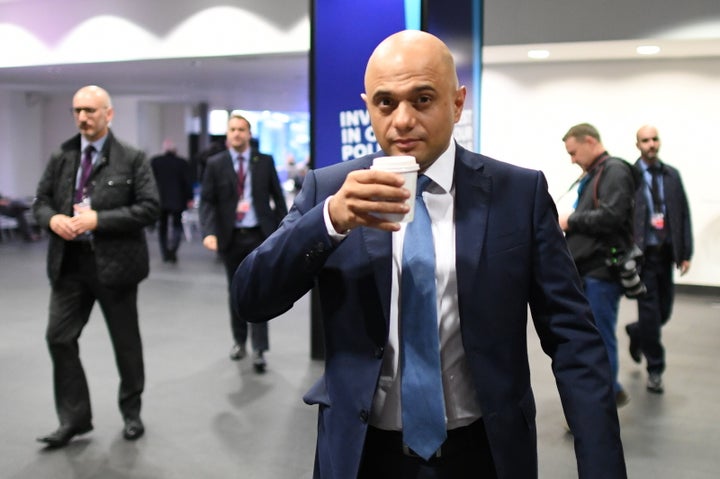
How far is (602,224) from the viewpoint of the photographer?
4.32 metres

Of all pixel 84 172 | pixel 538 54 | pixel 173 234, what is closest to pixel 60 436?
pixel 84 172

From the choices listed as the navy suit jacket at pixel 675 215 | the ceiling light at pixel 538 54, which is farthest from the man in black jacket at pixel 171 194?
the navy suit jacket at pixel 675 215

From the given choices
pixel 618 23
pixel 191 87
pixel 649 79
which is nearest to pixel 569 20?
pixel 618 23

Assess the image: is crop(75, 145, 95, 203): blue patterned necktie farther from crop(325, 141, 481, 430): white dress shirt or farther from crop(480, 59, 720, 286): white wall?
crop(480, 59, 720, 286): white wall

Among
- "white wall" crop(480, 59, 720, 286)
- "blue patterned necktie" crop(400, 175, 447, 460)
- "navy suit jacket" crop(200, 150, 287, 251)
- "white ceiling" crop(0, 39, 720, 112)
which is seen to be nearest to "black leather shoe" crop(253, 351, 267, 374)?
"navy suit jacket" crop(200, 150, 287, 251)

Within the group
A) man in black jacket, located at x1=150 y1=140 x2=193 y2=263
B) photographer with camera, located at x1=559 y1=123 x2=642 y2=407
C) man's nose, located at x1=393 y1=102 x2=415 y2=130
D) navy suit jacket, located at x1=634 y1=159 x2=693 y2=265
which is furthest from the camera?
man in black jacket, located at x1=150 y1=140 x2=193 y2=263

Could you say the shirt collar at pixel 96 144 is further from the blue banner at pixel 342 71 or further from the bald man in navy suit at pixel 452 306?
the bald man in navy suit at pixel 452 306

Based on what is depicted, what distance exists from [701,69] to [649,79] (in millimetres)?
591

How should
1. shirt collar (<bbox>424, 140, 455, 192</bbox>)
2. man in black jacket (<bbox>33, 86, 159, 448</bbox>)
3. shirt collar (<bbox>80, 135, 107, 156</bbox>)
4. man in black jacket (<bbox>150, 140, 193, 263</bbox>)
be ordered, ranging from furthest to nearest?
man in black jacket (<bbox>150, 140, 193, 263</bbox>)
shirt collar (<bbox>80, 135, 107, 156</bbox>)
man in black jacket (<bbox>33, 86, 159, 448</bbox>)
shirt collar (<bbox>424, 140, 455, 192</bbox>)

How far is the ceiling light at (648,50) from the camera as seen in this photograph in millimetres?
8391

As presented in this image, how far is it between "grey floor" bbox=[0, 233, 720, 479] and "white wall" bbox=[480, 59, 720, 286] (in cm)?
222

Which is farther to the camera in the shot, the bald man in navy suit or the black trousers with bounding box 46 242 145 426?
the black trousers with bounding box 46 242 145 426

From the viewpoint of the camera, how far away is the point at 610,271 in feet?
14.6

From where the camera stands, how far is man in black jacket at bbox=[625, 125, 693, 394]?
17.3ft
